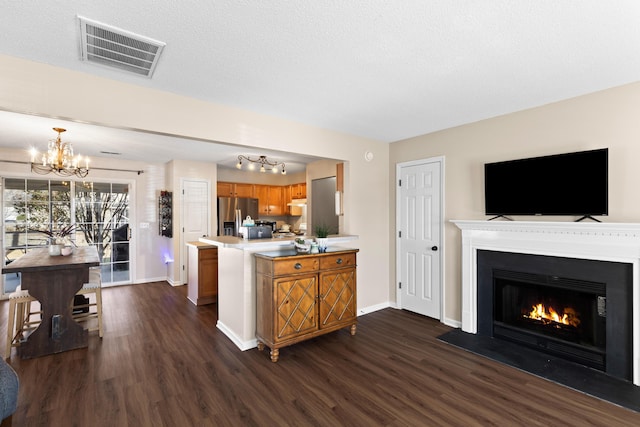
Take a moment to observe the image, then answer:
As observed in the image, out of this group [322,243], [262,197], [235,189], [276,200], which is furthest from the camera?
[276,200]

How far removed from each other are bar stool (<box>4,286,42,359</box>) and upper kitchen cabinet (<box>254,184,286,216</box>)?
174 inches

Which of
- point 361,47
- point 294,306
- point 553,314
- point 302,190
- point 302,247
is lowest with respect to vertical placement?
point 553,314

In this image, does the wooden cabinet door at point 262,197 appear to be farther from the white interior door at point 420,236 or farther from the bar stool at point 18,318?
the bar stool at point 18,318

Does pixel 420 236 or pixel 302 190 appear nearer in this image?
pixel 420 236

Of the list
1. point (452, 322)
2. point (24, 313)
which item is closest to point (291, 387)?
point (452, 322)

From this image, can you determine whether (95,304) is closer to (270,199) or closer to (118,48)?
Result: (118,48)

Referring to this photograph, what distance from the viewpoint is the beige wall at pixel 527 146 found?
100 inches

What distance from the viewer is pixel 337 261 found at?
3.37 metres

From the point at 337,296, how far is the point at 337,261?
393 millimetres

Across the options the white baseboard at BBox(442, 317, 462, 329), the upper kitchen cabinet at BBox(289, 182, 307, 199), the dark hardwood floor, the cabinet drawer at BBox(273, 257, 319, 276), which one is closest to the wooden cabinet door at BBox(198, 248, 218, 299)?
the dark hardwood floor

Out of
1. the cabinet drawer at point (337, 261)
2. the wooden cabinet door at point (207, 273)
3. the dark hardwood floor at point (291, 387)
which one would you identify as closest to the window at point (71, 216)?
the wooden cabinet door at point (207, 273)

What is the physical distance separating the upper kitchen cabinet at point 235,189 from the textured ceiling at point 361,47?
3.83 metres

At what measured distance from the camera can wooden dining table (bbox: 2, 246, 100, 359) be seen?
2.98 meters

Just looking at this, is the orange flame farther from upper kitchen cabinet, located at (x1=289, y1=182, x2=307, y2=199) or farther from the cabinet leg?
upper kitchen cabinet, located at (x1=289, y1=182, x2=307, y2=199)
